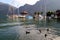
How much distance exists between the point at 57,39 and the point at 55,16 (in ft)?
359

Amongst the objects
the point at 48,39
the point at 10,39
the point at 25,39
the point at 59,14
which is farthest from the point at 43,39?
the point at 59,14

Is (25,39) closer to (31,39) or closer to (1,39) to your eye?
(31,39)

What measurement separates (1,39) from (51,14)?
372ft

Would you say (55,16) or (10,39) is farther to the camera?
(55,16)

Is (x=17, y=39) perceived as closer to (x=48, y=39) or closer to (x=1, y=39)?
(x=1, y=39)

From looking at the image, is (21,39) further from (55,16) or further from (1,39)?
(55,16)

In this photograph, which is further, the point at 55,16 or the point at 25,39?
the point at 55,16

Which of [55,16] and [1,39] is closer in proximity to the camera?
[1,39]

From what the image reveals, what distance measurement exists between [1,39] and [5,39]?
0.99 meters

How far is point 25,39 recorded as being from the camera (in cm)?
3575

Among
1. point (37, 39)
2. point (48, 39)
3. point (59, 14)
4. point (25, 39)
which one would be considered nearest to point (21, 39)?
point (25, 39)

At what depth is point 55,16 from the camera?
14362cm

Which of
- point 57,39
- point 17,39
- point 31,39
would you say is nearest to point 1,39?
point 17,39

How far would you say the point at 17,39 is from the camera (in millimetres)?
36438
